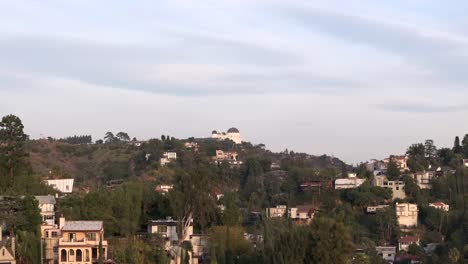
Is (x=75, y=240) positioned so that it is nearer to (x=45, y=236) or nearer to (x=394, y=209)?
(x=45, y=236)

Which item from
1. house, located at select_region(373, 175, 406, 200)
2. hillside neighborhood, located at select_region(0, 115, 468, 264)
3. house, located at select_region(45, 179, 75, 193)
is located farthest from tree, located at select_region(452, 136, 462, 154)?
house, located at select_region(45, 179, 75, 193)

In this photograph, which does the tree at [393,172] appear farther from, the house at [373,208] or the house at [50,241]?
the house at [50,241]

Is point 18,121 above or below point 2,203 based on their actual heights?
above

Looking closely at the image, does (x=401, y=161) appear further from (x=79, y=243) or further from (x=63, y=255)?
(x=63, y=255)

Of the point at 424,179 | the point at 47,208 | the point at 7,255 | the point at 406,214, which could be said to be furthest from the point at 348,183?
the point at 7,255

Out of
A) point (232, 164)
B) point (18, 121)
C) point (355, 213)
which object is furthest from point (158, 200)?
point (232, 164)

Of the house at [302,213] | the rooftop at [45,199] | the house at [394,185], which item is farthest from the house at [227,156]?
the rooftop at [45,199]
